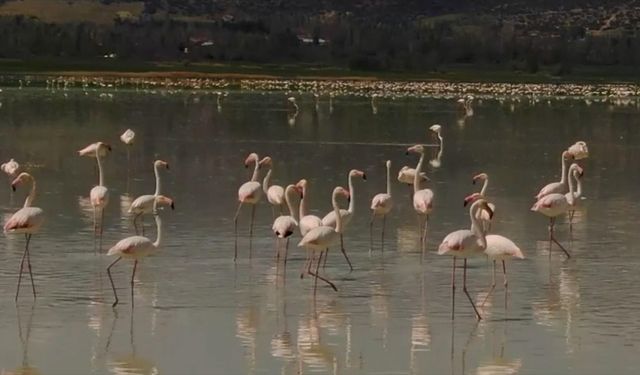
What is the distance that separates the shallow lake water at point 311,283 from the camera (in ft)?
41.7

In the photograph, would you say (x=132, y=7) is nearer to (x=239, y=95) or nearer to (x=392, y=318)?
(x=239, y=95)

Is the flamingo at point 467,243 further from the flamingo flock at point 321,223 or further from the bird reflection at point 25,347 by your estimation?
the bird reflection at point 25,347

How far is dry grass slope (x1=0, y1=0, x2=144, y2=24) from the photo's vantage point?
136 meters

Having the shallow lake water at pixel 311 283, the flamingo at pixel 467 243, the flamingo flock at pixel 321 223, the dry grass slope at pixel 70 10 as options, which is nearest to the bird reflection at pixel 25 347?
the shallow lake water at pixel 311 283

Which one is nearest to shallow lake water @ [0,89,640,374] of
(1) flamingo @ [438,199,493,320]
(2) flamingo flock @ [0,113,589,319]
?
(2) flamingo flock @ [0,113,589,319]

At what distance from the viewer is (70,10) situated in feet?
458

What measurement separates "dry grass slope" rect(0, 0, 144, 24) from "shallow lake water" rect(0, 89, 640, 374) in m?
107

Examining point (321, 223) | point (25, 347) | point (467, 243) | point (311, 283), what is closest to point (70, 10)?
point (321, 223)

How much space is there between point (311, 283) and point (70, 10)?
415 feet

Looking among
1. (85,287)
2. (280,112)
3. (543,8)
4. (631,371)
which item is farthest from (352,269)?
(543,8)

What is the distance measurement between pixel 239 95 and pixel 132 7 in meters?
82.8

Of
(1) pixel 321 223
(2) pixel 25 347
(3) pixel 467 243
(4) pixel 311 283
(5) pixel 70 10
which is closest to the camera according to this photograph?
(2) pixel 25 347

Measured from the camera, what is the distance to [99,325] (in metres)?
13.7

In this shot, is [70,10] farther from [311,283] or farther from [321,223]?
[311,283]
